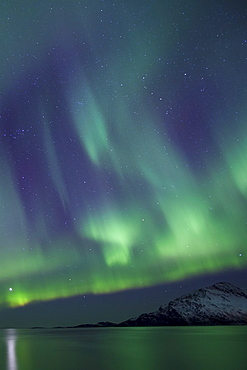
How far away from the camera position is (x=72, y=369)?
88.8ft

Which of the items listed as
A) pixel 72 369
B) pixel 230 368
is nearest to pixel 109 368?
pixel 72 369

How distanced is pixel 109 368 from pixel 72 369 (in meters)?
2.82

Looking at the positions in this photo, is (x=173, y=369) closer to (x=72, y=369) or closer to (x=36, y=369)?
(x=72, y=369)

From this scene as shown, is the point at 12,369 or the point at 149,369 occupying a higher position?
the point at 12,369

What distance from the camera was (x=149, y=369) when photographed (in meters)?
25.8

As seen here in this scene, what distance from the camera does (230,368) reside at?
2505cm

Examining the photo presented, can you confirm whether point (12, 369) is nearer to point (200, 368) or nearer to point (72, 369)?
point (72, 369)

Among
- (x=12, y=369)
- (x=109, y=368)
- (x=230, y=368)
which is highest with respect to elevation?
(x=12, y=369)

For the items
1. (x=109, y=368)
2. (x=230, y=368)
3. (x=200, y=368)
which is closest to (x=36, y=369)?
(x=109, y=368)

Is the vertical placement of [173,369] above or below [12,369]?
below

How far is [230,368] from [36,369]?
14.6 metres

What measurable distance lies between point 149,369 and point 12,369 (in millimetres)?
11072

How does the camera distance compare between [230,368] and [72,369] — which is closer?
[230,368]

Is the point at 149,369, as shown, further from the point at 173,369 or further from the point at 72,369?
the point at 72,369
